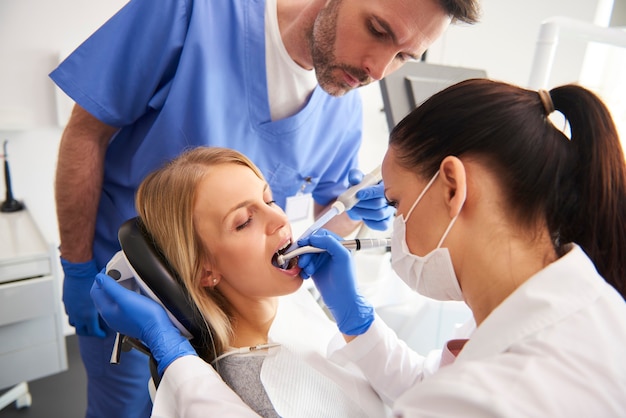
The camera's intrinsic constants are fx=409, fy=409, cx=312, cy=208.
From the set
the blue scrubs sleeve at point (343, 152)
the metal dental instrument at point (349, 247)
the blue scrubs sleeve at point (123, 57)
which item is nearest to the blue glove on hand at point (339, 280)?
the metal dental instrument at point (349, 247)

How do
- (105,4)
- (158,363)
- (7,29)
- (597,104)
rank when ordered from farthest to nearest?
1. (105,4)
2. (7,29)
3. (158,363)
4. (597,104)

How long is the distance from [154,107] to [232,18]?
33cm

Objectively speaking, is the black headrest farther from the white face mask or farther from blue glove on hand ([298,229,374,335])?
the white face mask

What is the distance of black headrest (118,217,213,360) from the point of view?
0.88 metres

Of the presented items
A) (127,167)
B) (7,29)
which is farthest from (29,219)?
(127,167)

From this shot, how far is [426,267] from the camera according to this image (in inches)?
30.5

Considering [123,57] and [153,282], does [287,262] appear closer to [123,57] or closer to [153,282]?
[153,282]

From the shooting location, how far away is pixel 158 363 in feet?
2.86

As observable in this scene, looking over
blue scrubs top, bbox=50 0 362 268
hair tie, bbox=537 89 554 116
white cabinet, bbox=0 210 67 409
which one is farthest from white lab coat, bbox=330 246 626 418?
white cabinet, bbox=0 210 67 409

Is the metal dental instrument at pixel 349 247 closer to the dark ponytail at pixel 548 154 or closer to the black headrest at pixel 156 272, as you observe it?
the black headrest at pixel 156 272

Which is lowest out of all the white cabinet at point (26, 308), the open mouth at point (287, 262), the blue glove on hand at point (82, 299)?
the white cabinet at point (26, 308)

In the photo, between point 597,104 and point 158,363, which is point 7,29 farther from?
point 597,104

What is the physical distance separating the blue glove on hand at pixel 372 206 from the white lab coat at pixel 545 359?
62cm

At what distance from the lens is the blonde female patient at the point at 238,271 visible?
953mm
